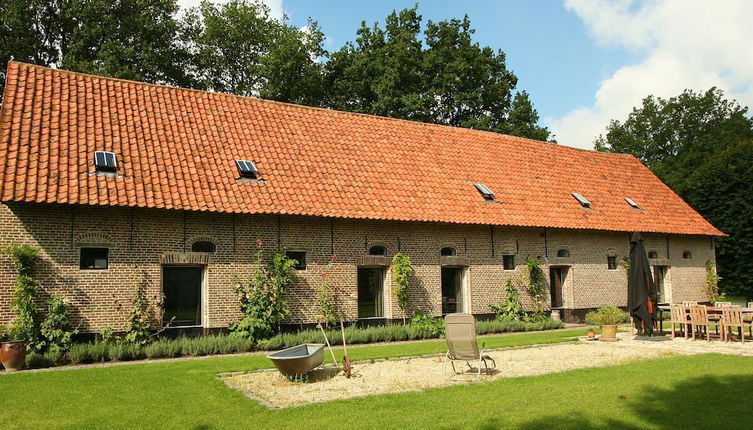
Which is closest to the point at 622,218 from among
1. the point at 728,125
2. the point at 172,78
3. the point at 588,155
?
the point at 588,155

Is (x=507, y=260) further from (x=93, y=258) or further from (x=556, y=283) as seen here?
(x=93, y=258)

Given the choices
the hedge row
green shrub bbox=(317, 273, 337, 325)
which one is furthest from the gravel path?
green shrub bbox=(317, 273, 337, 325)

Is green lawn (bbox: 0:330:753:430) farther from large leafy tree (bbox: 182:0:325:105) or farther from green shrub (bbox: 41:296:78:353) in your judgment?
large leafy tree (bbox: 182:0:325:105)

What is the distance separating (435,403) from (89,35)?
82.8 feet

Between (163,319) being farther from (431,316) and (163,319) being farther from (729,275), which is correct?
(729,275)

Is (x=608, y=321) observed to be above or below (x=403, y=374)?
above

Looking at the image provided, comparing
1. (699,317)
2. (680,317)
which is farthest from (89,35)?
(699,317)

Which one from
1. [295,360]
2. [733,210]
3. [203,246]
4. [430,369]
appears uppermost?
[733,210]

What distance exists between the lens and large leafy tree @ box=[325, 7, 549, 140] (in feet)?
103

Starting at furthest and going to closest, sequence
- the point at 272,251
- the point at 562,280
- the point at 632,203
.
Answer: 1. the point at 632,203
2. the point at 562,280
3. the point at 272,251

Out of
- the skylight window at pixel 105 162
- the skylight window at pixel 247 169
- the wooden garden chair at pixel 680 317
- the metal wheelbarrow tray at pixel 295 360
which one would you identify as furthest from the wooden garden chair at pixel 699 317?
the skylight window at pixel 105 162

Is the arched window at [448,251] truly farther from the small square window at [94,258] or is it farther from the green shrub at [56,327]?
the green shrub at [56,327]

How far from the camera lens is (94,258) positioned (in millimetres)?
13594

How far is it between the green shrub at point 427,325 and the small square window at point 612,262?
322 inches
